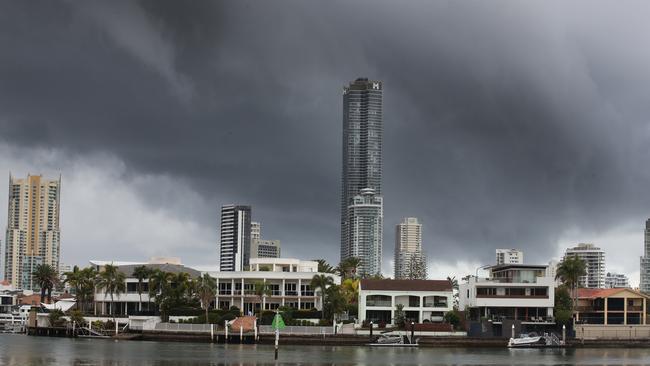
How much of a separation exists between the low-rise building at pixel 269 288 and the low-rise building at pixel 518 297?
28880 mm

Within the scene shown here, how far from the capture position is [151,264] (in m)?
184

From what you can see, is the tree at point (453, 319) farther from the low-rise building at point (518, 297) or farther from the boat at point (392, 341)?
the boat at point (392, 341)

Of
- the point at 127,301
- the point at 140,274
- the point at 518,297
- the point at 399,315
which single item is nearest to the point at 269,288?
the point at 140,274

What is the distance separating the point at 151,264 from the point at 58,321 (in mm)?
26378

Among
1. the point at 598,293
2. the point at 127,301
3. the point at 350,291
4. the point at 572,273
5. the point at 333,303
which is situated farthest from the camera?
the point at 127,301

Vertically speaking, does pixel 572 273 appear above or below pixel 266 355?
above

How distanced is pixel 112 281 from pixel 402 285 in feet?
162

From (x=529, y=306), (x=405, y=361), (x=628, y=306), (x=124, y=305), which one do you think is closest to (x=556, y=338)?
(x=529, y=306)

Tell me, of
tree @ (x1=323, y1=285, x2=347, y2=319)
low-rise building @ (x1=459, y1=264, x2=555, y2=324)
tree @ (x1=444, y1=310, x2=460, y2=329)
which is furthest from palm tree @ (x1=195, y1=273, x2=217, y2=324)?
low-rise building @ (x1=459, y1=264, x2=555, y2=324)

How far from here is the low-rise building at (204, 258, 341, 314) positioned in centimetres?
16788

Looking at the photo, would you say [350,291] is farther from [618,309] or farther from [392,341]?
[618,309]

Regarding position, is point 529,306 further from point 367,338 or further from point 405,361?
point 405,361

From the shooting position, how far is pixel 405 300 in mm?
150750

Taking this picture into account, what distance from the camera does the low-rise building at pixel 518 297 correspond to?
151m
